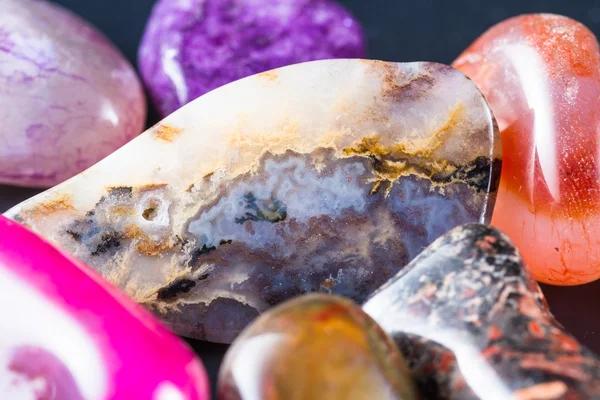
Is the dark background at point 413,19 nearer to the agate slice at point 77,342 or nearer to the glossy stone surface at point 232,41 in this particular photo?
the glossy stone surface at point 232,41

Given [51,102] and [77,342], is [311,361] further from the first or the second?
[51,102]

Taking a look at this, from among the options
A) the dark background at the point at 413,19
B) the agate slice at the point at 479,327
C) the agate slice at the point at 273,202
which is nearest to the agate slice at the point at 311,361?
the agate slice at the point at 479,327

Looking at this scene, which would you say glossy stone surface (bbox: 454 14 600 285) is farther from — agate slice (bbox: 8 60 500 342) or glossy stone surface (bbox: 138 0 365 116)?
glossy stone surface (bbox: 138 0 365 116)

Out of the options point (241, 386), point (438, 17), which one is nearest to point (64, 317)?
point (241, 386)

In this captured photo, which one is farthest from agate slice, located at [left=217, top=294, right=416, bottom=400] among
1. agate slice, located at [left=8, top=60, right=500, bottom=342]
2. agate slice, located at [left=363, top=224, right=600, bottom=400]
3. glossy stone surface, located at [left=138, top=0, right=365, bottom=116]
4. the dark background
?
the dark background

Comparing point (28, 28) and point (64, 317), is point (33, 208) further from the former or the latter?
point (28, 28)

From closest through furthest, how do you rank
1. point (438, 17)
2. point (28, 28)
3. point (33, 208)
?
point (33, 208) → point (28, 28) → point (438, 17)
